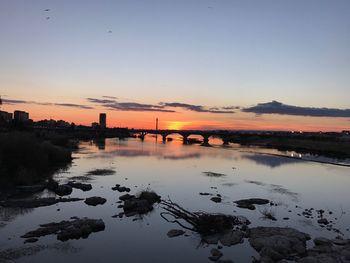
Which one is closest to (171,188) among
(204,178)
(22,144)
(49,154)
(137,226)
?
(204,178)

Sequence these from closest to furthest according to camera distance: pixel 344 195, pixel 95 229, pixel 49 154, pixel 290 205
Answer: pixel 95 229 → pixel 290 205 → pixel 344 195 → pixel 49 154

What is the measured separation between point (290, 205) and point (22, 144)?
108ft

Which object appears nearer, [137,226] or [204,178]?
[137,226]

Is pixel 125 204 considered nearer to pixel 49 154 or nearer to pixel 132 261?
pixel 132 261

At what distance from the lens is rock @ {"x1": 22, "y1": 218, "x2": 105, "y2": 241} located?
915 inches

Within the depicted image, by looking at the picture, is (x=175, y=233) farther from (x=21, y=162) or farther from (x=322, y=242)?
(x=21, y=162)

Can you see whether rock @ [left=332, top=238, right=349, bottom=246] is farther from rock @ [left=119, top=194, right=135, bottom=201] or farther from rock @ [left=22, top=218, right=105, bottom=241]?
rock @ [left=119, top=194, right=135, bottom=201]

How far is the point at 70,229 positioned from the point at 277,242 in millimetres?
12112

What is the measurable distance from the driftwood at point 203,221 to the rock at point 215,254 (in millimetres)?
2837

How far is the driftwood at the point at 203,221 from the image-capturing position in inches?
966

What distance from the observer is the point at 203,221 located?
81.2ft

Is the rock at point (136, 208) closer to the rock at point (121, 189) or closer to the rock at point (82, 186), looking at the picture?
the rock at point (121, 189)

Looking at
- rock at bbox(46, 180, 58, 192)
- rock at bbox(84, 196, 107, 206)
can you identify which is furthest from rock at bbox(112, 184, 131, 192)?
rock at bbox(84, 196, 107, 206)

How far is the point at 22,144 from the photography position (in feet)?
160
